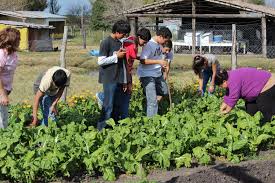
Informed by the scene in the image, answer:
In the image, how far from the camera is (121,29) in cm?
692

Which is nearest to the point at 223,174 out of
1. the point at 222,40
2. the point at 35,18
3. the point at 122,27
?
the point at 122,27

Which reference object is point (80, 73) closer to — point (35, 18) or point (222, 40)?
point (222, 40)

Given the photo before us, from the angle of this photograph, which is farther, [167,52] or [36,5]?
[36,5]

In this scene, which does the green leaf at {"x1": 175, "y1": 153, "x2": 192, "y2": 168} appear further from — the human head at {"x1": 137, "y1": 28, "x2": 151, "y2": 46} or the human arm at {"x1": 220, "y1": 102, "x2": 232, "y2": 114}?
the human head at {"x1": 137, "y1": 28, "x2": 151, "y2": 46}

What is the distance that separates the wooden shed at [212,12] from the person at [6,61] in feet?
62.9

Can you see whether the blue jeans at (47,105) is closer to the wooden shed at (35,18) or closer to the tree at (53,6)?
the wooden shed at (35,18)

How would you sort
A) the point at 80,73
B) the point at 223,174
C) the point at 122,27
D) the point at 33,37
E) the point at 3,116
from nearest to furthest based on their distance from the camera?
the point at 223,174, the point at 3,116, the point at 122,27, the point at 80,73, the point at 33,37

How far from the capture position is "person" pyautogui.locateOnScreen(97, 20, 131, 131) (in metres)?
7.01

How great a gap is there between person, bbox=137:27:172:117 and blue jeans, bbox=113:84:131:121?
0.37m

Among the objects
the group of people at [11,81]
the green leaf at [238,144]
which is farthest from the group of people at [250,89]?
the group of people at [11,81]

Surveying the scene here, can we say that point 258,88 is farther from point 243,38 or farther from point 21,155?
point 243,38

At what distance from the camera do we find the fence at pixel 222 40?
28.5 m

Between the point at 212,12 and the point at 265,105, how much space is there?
24.0m

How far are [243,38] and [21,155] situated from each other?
2603 centimetres
